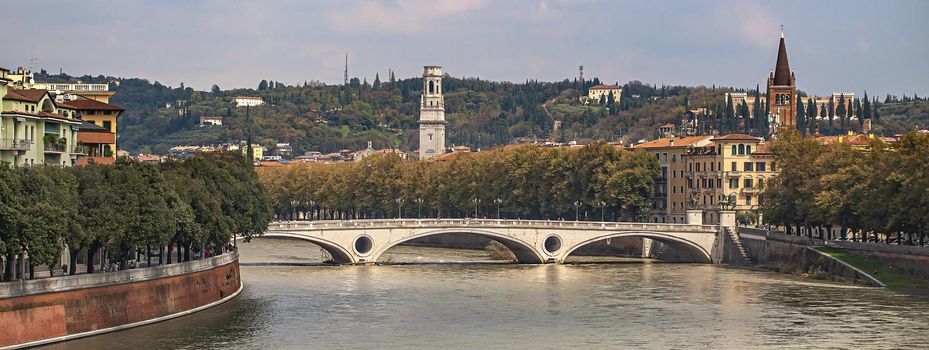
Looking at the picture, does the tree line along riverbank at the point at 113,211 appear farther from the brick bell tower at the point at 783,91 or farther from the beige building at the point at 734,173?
the brick bell tower at the point at 783,91

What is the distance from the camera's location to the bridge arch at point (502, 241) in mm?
111713

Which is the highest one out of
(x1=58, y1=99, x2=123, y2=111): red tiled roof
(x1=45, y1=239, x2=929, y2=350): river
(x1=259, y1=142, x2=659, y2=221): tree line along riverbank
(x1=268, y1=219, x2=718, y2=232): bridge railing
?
(x1=58, y1=99, x2=123, y2=111): red tiled roof

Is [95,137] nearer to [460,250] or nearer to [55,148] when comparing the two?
[55,148]

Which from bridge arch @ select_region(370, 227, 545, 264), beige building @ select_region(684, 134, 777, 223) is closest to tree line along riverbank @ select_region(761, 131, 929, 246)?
beige building @ select_region(684, 134, 777, 223)

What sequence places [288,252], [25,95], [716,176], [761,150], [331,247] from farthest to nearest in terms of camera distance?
[761,150] → [716,176] → [288,252] → [331,247] → [25,95]

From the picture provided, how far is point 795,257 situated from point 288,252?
4170 cm

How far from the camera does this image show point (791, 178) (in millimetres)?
111750

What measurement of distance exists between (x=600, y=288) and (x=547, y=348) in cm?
2589

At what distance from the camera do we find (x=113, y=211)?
6794cm

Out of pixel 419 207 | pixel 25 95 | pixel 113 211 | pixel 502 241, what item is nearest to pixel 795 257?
pixel 502 241

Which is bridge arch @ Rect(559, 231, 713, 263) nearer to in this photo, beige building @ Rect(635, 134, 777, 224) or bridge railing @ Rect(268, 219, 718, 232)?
bridge railing @ Rect(268, 219, 718, 232)

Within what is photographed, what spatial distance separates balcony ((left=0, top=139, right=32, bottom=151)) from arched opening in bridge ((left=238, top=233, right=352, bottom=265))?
27.3 meters

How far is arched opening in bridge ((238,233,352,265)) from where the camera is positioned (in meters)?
110

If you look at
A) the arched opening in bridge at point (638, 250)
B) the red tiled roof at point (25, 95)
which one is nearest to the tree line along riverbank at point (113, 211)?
the red tiled roof at point (25, 95)
